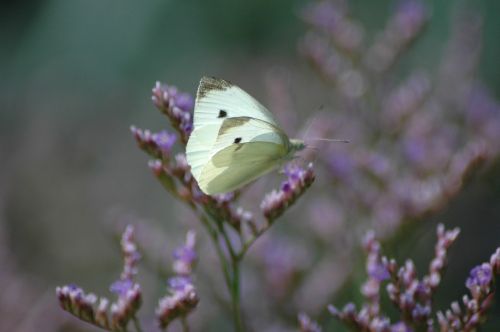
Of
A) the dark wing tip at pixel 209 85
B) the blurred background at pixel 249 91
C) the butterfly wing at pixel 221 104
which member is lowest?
the blurred background at pixel 249 91

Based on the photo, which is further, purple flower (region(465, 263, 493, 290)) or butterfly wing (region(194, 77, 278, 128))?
butterfly wing (region(194, 77, 278, 128))

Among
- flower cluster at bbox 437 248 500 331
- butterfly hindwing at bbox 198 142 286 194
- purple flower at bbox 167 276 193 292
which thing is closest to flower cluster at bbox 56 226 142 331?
purple flower at bbox 167 276 193 292

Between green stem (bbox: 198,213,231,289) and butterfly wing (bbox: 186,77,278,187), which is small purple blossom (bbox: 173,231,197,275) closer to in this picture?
green stem (bbox: 198,213,231,289)

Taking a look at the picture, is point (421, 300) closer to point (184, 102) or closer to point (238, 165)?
point (238, 165)

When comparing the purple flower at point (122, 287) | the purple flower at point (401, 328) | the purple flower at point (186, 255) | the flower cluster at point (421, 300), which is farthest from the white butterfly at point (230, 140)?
the purple flower at point (401, 328)

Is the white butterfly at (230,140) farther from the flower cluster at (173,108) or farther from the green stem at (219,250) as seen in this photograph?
the green stem at (219,250)

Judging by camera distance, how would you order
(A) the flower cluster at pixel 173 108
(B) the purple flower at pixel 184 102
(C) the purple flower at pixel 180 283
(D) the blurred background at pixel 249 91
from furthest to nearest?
(D) the blurred background at pixel 249 91 < (B) the purple flower at pixel 184 102 < (A) the flower cluster at pixel 173 108 < (C) the purple flower at pixel 180 283

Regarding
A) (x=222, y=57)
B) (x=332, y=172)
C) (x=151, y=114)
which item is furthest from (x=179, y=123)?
(x=222, y=57)

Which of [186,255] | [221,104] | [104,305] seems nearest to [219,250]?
[186,255]
